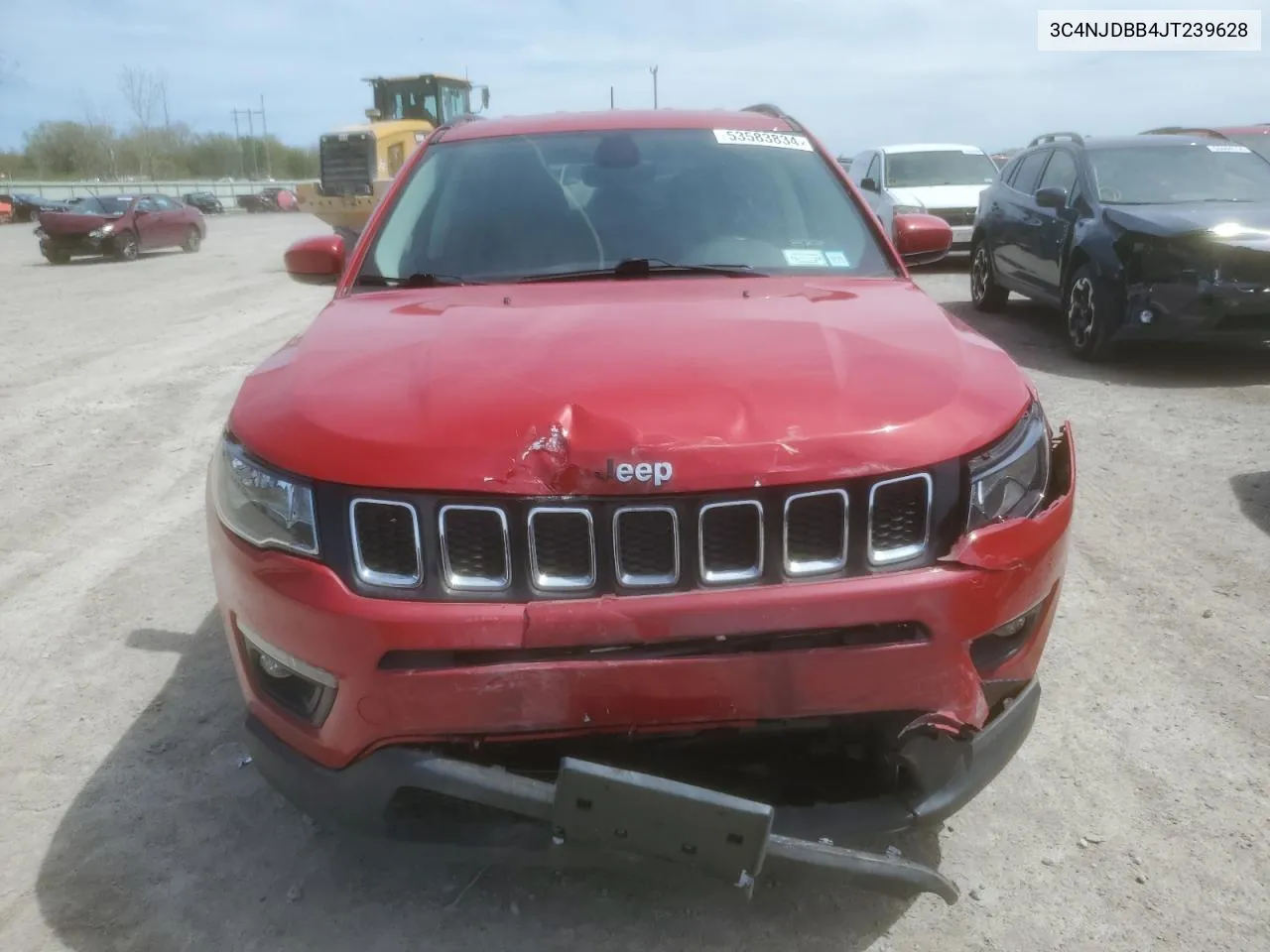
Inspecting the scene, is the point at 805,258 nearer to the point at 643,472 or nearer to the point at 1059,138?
the point at 643,472

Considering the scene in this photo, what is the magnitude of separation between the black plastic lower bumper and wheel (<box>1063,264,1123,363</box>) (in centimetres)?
610

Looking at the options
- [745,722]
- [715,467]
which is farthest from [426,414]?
[745,722]

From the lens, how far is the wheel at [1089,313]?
7.54 meters

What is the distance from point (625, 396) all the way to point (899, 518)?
1.84 ft

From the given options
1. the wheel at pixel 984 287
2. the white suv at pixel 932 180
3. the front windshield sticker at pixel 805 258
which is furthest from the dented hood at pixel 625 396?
the white suv at pixel 932 180

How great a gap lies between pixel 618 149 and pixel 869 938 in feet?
8.05

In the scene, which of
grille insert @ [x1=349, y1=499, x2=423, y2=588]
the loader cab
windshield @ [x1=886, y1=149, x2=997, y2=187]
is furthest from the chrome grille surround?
the loader cab

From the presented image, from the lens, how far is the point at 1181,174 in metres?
8.13

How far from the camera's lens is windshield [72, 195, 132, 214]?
22484mm

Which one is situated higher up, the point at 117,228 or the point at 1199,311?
the point at 117,228

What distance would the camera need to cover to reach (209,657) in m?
3.57

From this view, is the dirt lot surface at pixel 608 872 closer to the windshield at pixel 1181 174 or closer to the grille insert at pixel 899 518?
the grille insert at pixel 899 518

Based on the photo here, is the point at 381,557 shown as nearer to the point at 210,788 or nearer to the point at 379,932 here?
the point at 379,932

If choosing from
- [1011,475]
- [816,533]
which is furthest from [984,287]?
[816,533]
